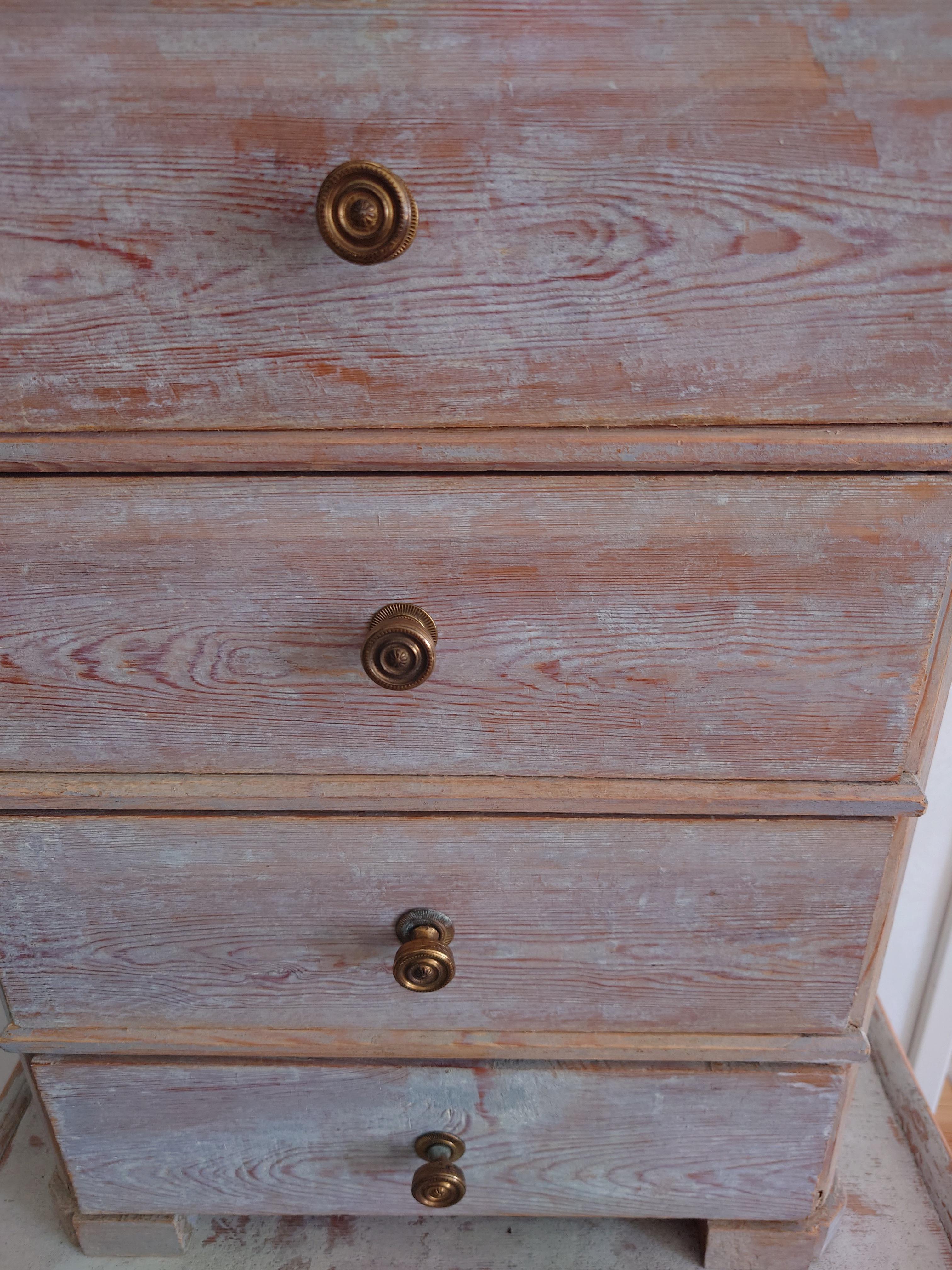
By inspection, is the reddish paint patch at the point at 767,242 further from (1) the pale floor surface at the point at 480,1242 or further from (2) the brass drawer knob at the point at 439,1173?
(1) the pale floor surface at the point at 480,1242

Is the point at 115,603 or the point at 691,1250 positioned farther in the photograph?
the point at 691,1250

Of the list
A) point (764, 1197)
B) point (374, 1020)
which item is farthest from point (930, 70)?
point (764, 1197)

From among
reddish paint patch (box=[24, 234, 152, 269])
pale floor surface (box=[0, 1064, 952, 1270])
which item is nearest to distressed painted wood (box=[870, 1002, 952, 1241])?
pale floor surface (box=[0, 1064, 952, 1270])

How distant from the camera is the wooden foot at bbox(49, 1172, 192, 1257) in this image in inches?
28.2

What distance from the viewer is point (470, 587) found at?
20.2 inches

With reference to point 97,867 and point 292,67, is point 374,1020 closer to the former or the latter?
point 97,867

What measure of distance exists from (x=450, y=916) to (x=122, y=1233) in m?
0.43

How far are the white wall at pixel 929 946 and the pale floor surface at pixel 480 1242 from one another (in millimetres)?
292

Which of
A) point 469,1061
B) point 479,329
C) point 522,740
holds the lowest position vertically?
point 469,1061

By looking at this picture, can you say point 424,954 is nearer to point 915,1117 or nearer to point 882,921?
point 882,921

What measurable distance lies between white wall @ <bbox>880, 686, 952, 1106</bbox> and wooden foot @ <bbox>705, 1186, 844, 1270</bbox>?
1.15 ft

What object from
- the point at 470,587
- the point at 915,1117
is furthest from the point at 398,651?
the point at 915,1117

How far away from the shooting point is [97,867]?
1.94 feet

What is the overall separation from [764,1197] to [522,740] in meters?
0.45
